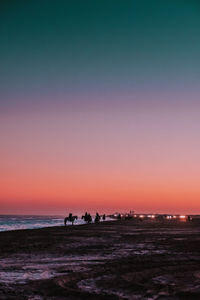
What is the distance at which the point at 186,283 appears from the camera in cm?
848

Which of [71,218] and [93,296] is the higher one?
[71,218]

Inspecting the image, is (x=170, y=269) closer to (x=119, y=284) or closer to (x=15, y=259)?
(x=119, y=284)

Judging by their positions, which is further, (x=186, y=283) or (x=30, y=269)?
(x=30, y=269)

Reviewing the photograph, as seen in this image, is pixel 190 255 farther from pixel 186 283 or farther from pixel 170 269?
pixel 186 283

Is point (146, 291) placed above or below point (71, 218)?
below

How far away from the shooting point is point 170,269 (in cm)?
1055

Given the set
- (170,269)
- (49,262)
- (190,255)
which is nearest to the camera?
(170,269)

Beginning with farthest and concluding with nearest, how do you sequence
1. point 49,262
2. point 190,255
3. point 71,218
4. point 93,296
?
point 71,218 < point 190,255 < point 49,262 < point 93,296

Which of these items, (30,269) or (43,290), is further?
(30,269)

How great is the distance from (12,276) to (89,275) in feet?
6.23

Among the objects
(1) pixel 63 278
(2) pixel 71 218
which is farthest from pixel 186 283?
(2) pixel 71 218

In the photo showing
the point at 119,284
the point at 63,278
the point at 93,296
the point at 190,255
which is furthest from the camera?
the point at 190,255

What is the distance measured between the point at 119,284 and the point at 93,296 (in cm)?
131

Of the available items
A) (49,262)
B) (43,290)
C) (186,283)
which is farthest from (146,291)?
(49,262)
